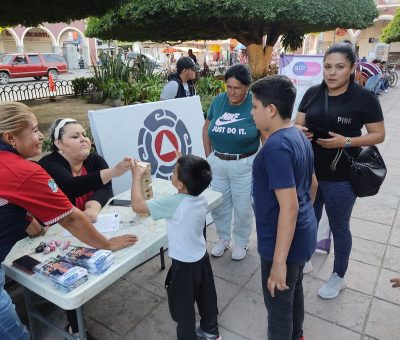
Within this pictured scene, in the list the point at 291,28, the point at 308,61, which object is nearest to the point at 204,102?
the point at 308,61

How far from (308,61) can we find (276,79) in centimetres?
359

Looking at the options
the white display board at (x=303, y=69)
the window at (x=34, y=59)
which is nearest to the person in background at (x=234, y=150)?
the white display board at (x=303, y=69)

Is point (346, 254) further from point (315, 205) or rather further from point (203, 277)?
point (203, 277)

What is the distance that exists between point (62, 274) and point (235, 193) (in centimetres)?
183

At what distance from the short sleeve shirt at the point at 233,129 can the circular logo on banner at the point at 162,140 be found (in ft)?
2.02

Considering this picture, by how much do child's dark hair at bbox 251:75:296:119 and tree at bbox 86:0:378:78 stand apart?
7508 millimetres

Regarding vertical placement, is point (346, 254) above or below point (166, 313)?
above

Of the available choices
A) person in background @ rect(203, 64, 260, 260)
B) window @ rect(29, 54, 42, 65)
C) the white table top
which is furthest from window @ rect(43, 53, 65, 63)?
the white table top

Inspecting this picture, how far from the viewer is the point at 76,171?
2516 millimetres

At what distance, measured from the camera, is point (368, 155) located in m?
2.55

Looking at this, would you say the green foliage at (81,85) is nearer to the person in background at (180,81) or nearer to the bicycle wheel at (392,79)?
the person in background at (180,81)

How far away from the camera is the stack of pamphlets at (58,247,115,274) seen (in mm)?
1627

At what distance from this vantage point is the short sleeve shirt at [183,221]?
1872 mm

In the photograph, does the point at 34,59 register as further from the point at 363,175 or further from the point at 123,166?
the point at 363,175
